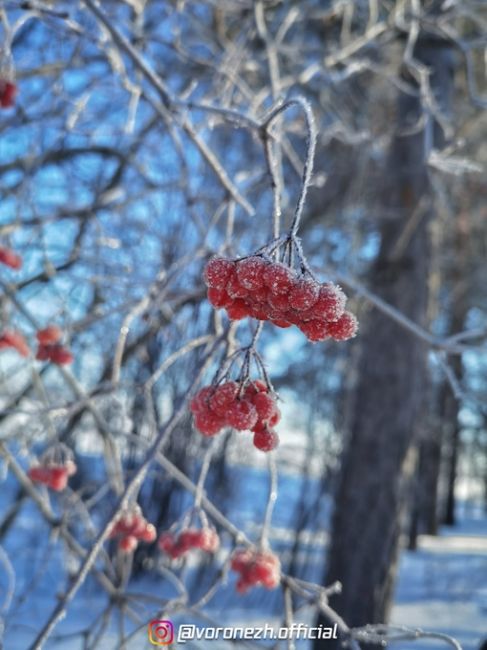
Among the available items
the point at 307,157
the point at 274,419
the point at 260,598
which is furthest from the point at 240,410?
the point at 260,598

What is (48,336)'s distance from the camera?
6.90ft

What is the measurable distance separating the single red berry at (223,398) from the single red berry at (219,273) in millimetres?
240

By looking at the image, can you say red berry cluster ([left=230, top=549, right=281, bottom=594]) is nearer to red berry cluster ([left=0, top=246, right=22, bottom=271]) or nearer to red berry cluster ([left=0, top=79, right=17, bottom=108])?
red berry cluster ([left=0, top=246, right=22, bottom=271])

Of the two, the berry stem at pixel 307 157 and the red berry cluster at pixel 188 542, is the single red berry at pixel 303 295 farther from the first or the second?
the red berry cluster at pixel 188 542

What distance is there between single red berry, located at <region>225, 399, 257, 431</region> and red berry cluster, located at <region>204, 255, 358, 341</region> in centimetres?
19

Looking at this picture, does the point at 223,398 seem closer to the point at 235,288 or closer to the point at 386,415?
the point at 235,288

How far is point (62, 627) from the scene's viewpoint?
14.6 ft

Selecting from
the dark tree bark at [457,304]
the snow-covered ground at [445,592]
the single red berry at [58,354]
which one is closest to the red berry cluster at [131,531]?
the single red berry at [58,354]

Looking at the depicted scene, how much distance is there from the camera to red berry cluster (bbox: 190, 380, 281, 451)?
1134 millimetres

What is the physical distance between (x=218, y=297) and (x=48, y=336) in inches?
49.1

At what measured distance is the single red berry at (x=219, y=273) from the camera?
99 centimetres

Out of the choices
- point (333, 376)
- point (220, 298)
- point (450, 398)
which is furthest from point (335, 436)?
point (220, 298)

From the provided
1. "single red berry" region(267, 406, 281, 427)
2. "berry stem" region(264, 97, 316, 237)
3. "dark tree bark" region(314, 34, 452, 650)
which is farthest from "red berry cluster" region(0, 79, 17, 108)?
"dark tree bark" region(314, 34, 452, 650)

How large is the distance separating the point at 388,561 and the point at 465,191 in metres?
4.93
